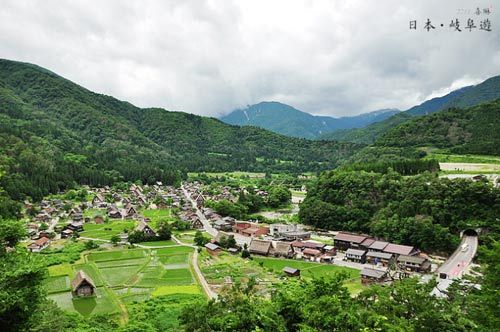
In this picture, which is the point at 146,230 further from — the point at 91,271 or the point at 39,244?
the point at 91,271

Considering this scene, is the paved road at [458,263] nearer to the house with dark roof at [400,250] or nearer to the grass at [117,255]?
the house with dark roof at [400,250]

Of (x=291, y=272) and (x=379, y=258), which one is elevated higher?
(x=291, y=272)

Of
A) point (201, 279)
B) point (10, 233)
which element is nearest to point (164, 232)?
point (201, 279)

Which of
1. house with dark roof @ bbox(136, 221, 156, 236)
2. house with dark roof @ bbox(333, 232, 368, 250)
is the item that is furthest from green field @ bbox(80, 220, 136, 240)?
house with dark roof @ bbox(333, 232, 368, 250)

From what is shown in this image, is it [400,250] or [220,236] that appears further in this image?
[220,236]

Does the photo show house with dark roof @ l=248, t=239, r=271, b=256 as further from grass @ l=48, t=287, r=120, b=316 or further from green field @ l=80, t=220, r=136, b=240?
green field @ l=80, t=220, r=136, b=240

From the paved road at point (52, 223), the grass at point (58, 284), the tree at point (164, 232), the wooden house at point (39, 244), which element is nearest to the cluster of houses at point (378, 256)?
the tree at point (164, 232)
